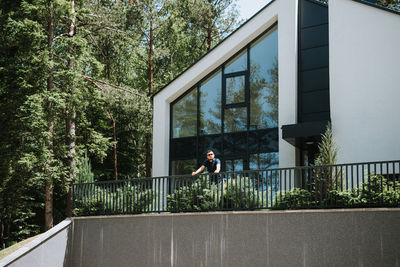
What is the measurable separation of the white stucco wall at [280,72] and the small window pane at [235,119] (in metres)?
1.61

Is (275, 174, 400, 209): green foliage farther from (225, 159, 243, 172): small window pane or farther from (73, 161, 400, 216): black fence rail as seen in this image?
(225, 159, 243, 172): small window pane

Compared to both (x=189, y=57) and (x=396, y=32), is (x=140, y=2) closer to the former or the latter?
(x=189, y=57)

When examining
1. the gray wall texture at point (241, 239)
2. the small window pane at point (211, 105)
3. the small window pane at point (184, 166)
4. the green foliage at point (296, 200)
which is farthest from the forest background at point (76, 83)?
the green foliage at point (296, 200)

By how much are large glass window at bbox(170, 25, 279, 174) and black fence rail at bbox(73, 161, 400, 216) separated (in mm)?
3629

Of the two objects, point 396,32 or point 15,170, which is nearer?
point 396,32

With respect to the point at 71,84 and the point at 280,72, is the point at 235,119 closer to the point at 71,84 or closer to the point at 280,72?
the point at 280,72

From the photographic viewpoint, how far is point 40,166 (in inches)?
746

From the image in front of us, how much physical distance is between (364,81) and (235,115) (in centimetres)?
448

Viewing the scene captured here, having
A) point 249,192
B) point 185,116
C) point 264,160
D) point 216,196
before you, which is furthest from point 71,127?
point 249,192

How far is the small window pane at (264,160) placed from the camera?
15.6m

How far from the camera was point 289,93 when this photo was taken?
15.1m

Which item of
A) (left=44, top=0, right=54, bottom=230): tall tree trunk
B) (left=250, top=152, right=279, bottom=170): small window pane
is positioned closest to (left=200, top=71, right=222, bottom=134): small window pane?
(left=250, top=152, right=279, bottom=170): small window pane

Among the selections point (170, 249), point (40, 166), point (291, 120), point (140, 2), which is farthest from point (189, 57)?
point (170, 249)

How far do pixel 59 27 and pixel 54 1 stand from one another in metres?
4.60
